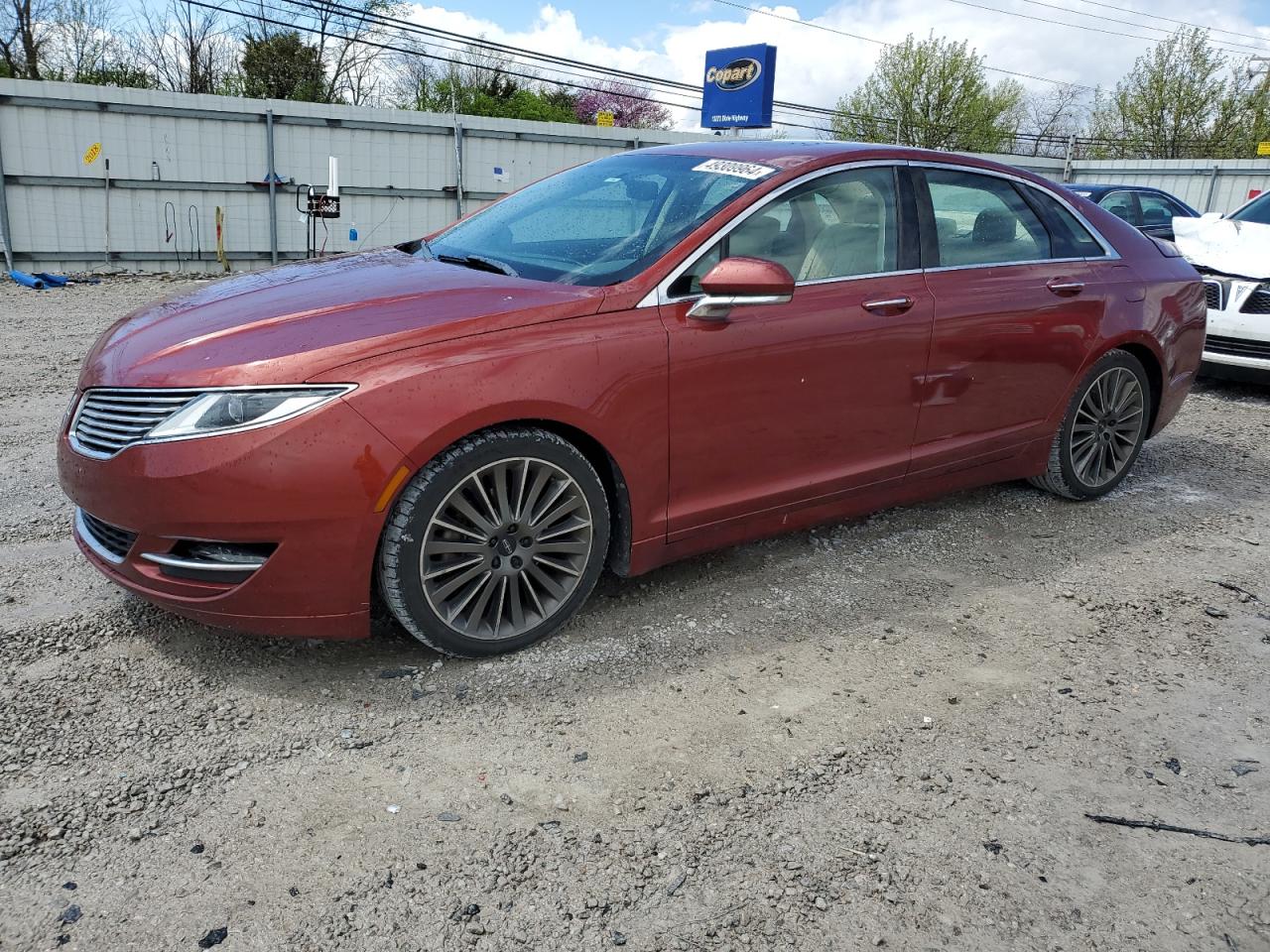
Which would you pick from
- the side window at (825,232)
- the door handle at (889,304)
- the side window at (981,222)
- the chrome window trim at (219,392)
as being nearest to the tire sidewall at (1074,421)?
the side window at (981,222)

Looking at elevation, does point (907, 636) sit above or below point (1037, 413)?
below

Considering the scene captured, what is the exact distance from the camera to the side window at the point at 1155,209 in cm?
1312

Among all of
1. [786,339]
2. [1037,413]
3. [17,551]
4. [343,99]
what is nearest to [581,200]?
[786,339]

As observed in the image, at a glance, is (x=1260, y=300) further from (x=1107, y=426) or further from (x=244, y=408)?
(x=244, y=408)

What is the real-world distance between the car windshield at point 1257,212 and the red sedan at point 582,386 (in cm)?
490

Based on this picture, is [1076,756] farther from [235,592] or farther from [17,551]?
[17,551]

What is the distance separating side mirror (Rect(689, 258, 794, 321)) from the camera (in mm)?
3195

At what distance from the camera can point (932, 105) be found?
42531mm

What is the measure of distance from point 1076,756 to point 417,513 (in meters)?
2.00

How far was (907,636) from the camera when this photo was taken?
138 inches

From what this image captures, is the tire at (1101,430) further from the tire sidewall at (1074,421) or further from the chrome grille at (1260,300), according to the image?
the chrome grille at (1260,300)

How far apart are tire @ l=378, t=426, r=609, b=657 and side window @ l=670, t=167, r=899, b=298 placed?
76 cm

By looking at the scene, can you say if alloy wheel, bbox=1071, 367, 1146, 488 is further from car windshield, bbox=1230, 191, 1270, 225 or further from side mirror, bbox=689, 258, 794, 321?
car windshield, bbox=1230, 191, 1270, 225

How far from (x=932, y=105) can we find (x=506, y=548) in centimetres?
4460
